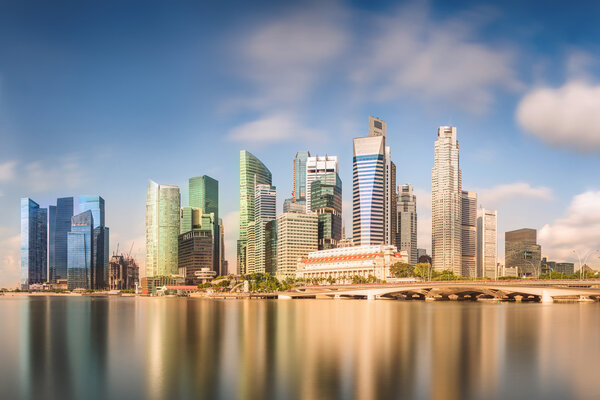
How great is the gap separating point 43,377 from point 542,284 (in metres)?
158

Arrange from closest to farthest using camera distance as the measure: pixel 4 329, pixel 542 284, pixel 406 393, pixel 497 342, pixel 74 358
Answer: pixel 406 393 < pixel 74 358 < pixel 497 342 < pixel 4 329 < pixel 542 284

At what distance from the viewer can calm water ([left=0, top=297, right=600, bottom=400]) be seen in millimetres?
44469

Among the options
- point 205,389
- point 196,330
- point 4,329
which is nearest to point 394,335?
point 196,330

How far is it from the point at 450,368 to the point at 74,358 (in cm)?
4224

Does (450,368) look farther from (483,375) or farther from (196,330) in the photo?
(196,330)

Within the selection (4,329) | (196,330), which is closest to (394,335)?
(196,330)

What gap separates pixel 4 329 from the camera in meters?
104

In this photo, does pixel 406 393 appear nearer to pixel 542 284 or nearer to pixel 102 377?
pixel 102 377

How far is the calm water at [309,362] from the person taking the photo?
44.5 meters

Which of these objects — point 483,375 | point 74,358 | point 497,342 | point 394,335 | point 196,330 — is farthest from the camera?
point 196,330

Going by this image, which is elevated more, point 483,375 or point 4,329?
point 483,375

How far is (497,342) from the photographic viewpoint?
72438 millimetres

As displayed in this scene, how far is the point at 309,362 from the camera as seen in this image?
56.3 metres

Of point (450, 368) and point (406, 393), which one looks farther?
point (450, 368)
